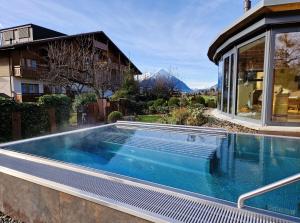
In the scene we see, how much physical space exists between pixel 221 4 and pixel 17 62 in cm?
1941

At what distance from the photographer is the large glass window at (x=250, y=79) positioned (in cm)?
758

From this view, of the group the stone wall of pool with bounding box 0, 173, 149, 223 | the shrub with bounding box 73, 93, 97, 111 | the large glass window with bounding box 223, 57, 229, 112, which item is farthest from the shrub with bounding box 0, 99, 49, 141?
the large glass window with bounding box 223, 57, 229, 112

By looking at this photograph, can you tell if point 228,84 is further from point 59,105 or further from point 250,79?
point 59,105

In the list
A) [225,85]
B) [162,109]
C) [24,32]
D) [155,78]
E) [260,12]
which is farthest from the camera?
[24,32]

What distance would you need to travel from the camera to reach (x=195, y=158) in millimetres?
4758

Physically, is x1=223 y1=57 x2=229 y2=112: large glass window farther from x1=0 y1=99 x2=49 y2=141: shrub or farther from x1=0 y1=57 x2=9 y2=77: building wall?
x1=0 y1=57 x2=9 y2=77: building wall

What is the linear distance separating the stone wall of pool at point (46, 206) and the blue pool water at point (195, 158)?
1.22 meters

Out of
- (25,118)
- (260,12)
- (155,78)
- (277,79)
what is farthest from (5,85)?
(277,79)

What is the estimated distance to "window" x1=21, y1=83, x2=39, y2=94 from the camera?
23.1m

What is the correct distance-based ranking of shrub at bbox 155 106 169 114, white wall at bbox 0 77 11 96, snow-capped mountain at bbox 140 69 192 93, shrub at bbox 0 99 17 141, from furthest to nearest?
snow-capped mountain at bbox 140 69 192 93 < white wall at bbox 0 77 11 96 < shrub at bbox 155 106 169 114 < shrub at bbox 0 99 17 141

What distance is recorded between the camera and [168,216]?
1.94 meters

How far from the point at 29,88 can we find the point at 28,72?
2.19m

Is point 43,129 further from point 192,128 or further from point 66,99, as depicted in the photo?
point 192,128

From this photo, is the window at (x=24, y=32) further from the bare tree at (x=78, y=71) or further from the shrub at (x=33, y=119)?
the shrub at (x=33, y=119)
